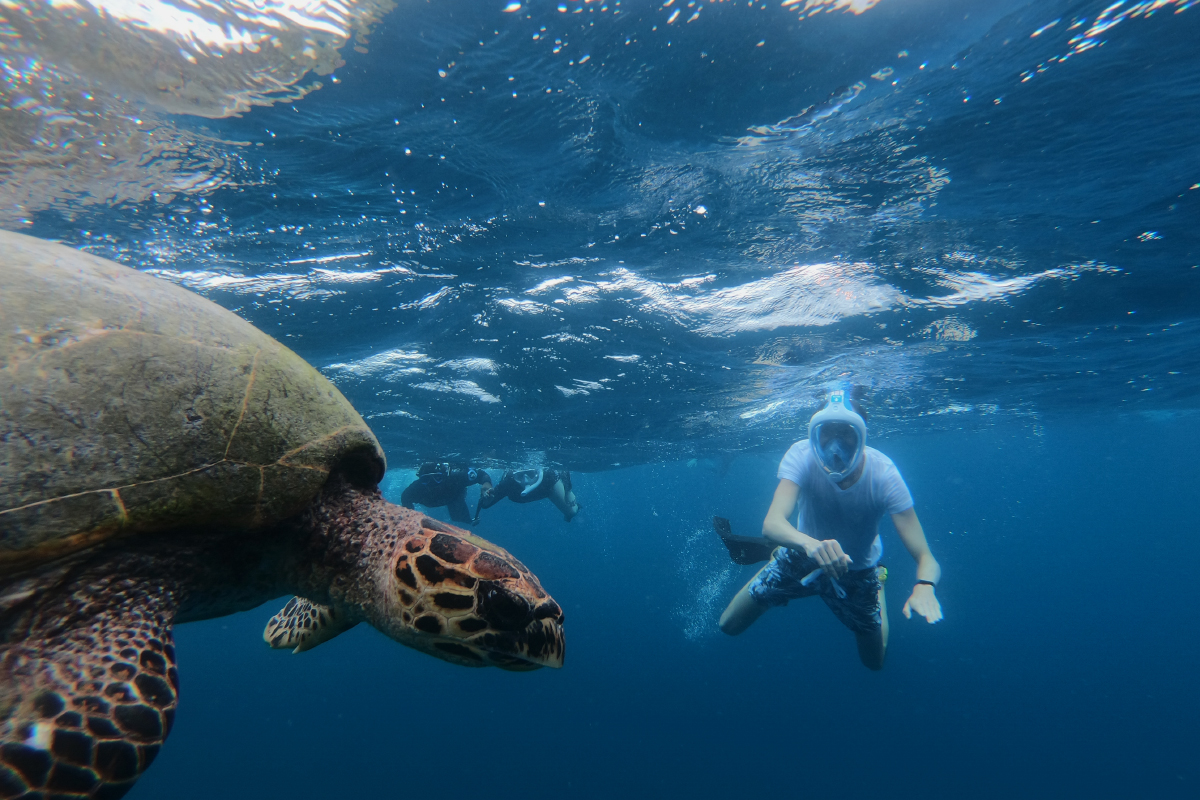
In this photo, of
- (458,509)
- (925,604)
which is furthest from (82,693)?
(458,509)

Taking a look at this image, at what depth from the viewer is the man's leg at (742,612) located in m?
8.26

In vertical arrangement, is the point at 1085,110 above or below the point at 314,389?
above

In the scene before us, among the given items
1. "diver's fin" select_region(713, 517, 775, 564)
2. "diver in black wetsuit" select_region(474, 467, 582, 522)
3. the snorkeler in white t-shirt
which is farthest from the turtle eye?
"diver in black wetsuit" select_region(474, 467, 582, 522)

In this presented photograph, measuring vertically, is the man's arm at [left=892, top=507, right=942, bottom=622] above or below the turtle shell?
below

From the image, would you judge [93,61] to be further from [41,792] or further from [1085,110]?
[1085,110]

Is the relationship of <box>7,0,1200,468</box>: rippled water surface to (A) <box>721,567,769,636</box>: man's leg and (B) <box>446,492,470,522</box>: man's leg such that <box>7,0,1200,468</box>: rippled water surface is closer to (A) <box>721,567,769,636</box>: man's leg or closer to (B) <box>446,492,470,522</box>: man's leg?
(B) <box>446,492,470,522</box>: man's leg

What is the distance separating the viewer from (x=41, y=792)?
155 centimetres

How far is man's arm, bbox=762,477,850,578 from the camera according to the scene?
17.3ft

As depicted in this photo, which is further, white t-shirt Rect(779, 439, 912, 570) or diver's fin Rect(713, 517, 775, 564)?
diver's fin Rect(713, 517, 775, 564)

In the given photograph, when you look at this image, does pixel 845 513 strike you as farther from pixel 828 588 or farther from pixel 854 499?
pixel 828 588

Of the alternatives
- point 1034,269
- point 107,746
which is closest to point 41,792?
point 107,746

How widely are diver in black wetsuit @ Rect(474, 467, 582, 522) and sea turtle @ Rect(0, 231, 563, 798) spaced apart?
10.7 meters

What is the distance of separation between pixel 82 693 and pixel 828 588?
25.3 ft

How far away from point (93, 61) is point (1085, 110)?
1082 cm
